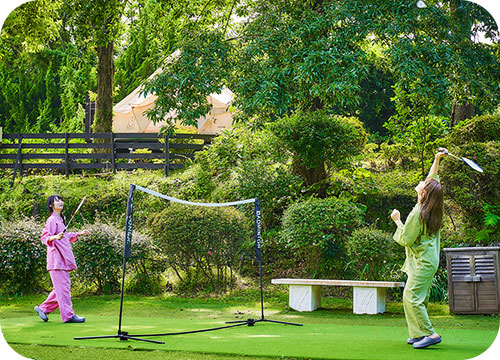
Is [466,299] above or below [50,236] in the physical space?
below

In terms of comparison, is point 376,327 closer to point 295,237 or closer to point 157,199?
point 295,237

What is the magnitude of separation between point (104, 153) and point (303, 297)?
8886 mm

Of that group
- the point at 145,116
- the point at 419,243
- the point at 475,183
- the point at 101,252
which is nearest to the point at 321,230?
the point at 475,183

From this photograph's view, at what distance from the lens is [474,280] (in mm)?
9492

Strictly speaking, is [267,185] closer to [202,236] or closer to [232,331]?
[202,236]

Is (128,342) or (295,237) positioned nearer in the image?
(128,342)

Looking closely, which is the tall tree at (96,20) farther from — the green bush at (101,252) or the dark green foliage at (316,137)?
the green bush at (101,252)

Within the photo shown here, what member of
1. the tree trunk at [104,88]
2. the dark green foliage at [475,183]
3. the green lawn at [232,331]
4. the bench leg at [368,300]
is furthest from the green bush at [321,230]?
the tree trunk at [104,88]

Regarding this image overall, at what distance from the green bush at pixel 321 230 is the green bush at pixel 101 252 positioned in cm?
275

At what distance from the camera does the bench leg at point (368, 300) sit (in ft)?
32.2

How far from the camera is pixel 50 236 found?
28.1 feet

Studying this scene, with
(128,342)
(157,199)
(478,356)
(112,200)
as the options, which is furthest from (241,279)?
(478,356)

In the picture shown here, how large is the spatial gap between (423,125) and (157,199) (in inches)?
238

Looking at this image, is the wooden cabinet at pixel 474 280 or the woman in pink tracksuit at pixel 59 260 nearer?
the woman in pink tracksuit at pixel 59 260
